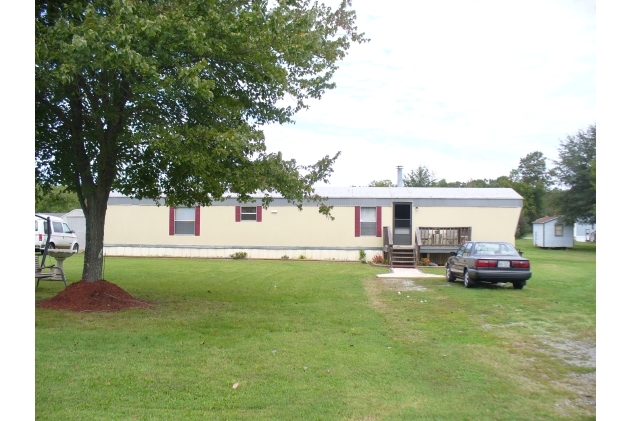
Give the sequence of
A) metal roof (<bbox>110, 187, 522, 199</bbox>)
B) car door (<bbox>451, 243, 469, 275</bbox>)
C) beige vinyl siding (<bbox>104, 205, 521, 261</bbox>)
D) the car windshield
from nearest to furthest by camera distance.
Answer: the car windshield, car door (<bbox>451, 243, 469, 275</bbox>), beige vinyl siding (<bbox>104, 205, 521, 261</bbox>), metal roof (<bbox>110, 187, 522, 199</bbox>)

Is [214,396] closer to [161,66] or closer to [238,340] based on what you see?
[238,340]

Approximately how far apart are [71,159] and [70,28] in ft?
11.3

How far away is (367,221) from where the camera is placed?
79.4 ft

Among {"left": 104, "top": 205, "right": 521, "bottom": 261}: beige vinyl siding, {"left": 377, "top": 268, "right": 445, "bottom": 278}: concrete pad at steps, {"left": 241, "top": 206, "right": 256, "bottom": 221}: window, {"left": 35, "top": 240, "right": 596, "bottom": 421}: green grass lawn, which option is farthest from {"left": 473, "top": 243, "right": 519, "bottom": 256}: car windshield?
{"left": 241, "top": 206, "right": 256, "bottom": 221}: window

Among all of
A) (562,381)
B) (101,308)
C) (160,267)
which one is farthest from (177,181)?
(160,267)

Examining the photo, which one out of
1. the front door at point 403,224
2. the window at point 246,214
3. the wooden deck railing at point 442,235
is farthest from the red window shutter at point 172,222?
the wooden deck railing at point 442,235

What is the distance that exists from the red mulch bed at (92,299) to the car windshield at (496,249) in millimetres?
8891

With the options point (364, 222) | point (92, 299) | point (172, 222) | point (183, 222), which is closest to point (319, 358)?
point (92, 299)

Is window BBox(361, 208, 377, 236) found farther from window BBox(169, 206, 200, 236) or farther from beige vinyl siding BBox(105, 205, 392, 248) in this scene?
window BBox(169, 206, 200, 236)

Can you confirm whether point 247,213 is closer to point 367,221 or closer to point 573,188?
point 367,221

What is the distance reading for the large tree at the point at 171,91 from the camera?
7.49 meters

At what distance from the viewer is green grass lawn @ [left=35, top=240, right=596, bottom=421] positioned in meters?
4.76

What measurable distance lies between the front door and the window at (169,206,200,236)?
9.37 meters

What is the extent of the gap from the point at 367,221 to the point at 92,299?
1581cm
